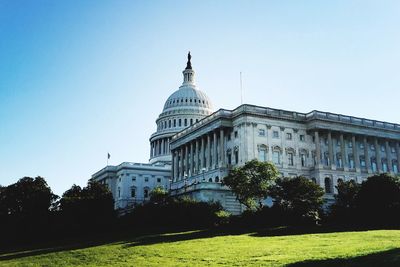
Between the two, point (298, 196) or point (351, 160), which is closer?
point (298, 196)

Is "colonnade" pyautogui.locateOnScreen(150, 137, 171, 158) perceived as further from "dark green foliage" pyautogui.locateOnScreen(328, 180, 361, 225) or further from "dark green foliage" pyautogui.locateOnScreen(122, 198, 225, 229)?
"dark green foliage" pyautogui.locateOnScreen(122, 198, 225, 229)

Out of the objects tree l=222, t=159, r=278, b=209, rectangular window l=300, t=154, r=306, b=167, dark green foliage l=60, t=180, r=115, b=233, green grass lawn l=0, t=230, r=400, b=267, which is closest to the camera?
green grass lawn l=0, t=230, r=400, b=267

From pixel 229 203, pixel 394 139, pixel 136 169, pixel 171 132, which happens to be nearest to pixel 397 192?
pixel 229 203

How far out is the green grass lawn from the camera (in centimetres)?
2884

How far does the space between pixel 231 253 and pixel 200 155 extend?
78.1 meters

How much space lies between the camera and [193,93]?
17400cm

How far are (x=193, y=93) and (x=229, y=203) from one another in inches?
3752

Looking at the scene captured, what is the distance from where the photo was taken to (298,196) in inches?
2714

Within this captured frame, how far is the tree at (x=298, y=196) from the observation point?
6619cm

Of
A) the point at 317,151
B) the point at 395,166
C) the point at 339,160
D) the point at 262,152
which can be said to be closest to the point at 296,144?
the point at 317,151

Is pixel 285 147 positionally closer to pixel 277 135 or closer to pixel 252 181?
pixel 277 135

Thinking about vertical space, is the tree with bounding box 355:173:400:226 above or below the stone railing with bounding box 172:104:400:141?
below

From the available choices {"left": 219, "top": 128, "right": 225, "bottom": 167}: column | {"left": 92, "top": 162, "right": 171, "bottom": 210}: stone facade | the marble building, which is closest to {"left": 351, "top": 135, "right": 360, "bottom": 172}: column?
{"left": 219, "top": 128, "right": 225, "bottom": 167}: column

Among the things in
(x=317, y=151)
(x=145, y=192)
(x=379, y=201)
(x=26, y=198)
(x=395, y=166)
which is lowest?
(x=379, y=201)
